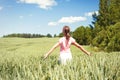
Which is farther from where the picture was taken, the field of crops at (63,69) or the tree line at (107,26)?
the tree line at (107,26)

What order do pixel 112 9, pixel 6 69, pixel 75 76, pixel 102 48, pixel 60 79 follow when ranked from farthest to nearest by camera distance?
pixel 112 9
pixel 102 48
pixel 6 69
pixel 75 76
pixel 60 79

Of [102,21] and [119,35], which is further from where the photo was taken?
[102,21]

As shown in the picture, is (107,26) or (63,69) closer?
(63,69)

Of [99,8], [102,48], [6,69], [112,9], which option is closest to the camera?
[6,69]

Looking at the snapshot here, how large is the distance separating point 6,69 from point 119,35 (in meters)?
25.1

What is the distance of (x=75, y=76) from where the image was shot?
5.43 m

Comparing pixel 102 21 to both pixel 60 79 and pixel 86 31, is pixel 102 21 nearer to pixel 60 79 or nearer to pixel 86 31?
pixel 86 31

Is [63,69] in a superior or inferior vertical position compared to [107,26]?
inferior

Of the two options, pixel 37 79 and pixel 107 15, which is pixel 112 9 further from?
pixel 37 79

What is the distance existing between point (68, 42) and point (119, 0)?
32430mm

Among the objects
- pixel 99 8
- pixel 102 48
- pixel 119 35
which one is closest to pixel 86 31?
pixel 99 8

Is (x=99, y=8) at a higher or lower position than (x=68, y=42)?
higher

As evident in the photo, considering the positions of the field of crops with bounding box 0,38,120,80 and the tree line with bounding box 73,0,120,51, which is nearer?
the field of crops with bounding box 0,38,120,80

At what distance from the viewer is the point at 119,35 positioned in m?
32.7
